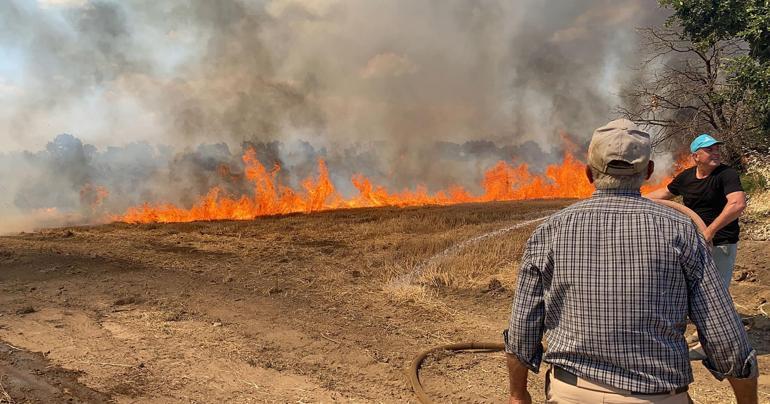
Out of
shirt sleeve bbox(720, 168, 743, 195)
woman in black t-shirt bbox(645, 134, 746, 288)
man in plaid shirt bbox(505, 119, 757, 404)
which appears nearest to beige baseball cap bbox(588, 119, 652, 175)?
man in plaid shirt bbox(505, 119, 757, 404)

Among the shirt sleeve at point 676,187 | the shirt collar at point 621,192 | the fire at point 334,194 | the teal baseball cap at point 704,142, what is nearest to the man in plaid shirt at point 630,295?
the shirt collar at point 621,192

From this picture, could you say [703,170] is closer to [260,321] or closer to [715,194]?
[715,194]

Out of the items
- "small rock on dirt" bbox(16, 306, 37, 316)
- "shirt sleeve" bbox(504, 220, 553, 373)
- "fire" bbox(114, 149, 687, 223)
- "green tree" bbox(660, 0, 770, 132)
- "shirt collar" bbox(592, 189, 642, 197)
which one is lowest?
"small rock on dirt" bbox(16, 306, 37, 316)

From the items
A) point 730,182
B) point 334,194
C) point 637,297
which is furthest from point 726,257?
point 334,194

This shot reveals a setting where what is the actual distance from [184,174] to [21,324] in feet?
63.1

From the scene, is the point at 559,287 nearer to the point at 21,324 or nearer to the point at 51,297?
the point at 21,324

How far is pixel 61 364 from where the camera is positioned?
476 cm

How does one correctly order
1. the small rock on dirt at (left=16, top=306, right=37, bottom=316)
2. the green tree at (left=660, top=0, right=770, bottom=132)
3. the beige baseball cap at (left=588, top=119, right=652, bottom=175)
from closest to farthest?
the beige baseball cap at (left=588, top=119, right=652, bottom=175), the small rock on dirt at (left=16, top=306, right=37, bottom=316), the green tree at (left=660, top=0, right=770, bottom=132)

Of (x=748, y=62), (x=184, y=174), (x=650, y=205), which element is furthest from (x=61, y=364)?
(x=184, y=174)

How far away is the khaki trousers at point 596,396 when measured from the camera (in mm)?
1871

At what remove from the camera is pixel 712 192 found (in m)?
4.50

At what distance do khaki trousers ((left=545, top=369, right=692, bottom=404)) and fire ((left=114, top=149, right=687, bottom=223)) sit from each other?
14.9 m

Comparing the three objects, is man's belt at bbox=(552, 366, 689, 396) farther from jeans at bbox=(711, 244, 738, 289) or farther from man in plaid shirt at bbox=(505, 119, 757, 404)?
jeans at bbox=(711, 244, 738, 289)

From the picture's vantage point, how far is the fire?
21.9 metres
